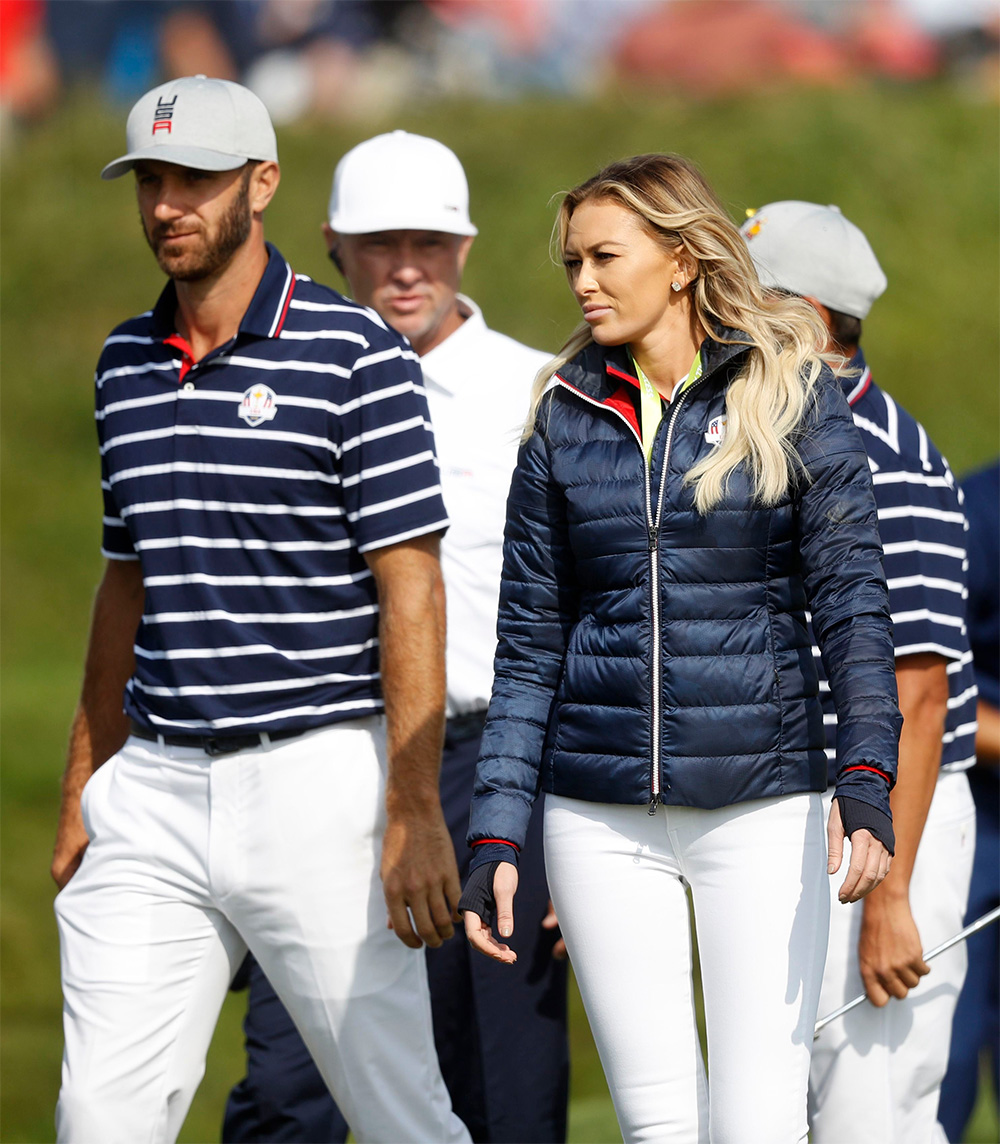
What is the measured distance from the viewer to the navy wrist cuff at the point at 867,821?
2.46m

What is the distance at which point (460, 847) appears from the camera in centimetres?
380

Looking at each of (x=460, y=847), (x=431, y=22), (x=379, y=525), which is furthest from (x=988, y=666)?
(x=431, y=22)

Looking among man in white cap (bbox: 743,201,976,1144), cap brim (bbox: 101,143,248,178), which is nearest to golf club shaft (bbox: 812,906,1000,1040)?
man in white cap (bbox: 743,201,976,1144)

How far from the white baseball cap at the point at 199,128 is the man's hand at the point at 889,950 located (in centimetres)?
188

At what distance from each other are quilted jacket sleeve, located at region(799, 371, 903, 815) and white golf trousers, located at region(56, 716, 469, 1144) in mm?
989

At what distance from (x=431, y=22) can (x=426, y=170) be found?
12.4 m

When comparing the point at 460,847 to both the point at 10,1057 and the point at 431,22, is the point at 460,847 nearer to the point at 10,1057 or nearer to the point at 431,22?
the point at 10,1057

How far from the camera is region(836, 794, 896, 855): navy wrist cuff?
2459 mm

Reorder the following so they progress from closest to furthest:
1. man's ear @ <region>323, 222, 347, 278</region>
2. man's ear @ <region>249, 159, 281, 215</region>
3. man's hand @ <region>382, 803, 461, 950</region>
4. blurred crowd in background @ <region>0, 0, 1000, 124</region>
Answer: man's hand @ <region>382, 803, 461, 950</region>, man's ear @ <region>249, 159, 281, 215</region>, man's ear @ <region>323, 222, 347, 278</region>, blurred crowd in background @ <region>0, 0, 1000, 124</region>

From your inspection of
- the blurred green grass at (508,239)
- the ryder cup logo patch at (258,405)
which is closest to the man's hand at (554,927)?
the ryder cup logo patch at (258,405)

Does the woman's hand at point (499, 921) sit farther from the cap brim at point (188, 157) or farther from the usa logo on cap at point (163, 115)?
the usa logo on cap at point (163, 115)

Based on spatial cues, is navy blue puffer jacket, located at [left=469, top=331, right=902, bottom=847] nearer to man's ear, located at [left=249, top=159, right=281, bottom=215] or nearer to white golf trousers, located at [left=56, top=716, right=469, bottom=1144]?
white golf trousers, located at [left=56, top=716, right=469, bottom=1144]

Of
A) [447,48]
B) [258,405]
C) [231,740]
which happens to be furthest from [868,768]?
[447,48]

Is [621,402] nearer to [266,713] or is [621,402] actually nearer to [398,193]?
[266,713]
